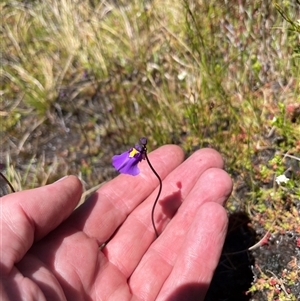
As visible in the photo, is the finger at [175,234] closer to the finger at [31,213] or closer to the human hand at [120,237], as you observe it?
the human hand at [120,237]

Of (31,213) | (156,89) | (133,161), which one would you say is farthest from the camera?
(156,89)

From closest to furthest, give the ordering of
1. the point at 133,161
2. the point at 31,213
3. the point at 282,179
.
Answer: the point at 31,213 → the point at 133,161 → the point at 282,179

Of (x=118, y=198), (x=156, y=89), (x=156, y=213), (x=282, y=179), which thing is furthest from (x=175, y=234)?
(x=156, y=89)

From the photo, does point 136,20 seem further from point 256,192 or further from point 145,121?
point 256,192

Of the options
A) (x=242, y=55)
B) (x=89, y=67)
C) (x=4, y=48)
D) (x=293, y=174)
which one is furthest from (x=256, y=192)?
(x=4, y=48)

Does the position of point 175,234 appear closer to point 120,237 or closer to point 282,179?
point 120,237

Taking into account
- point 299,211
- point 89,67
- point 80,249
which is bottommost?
point 299,211
